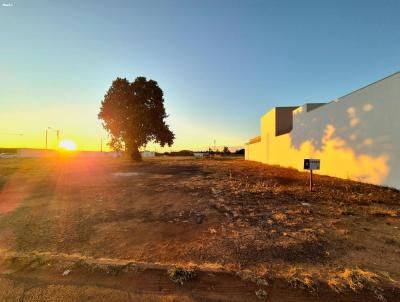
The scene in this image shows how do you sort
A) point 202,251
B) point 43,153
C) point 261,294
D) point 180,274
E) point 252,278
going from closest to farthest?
point 261,294 → point 252,278 → point 180,274 → point 202,251 → point 43,153

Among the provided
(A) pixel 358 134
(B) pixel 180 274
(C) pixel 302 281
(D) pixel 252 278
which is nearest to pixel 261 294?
(D) pixel 252 278

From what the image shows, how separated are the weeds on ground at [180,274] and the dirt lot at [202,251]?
1 cm

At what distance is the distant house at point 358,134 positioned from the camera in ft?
30.3

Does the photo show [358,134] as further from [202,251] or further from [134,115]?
[134,115]

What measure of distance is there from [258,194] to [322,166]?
8.12 m

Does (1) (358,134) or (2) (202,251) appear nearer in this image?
(2) (202,251)

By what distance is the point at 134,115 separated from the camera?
1197 inches

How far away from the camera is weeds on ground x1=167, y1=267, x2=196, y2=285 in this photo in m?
3.07

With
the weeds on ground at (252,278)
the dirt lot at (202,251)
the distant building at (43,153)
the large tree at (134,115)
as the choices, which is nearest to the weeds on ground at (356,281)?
the dirt lot at (202,251)

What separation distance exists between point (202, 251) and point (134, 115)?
93.4 ft

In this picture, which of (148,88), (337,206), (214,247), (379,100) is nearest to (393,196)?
(337,206)

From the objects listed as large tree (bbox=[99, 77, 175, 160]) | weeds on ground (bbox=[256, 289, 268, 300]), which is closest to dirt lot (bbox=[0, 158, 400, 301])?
weeds on ground (bbox=[256, 289, 268, 300])

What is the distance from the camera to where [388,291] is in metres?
2.79

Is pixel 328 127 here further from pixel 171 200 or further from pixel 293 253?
pixel 293 253
